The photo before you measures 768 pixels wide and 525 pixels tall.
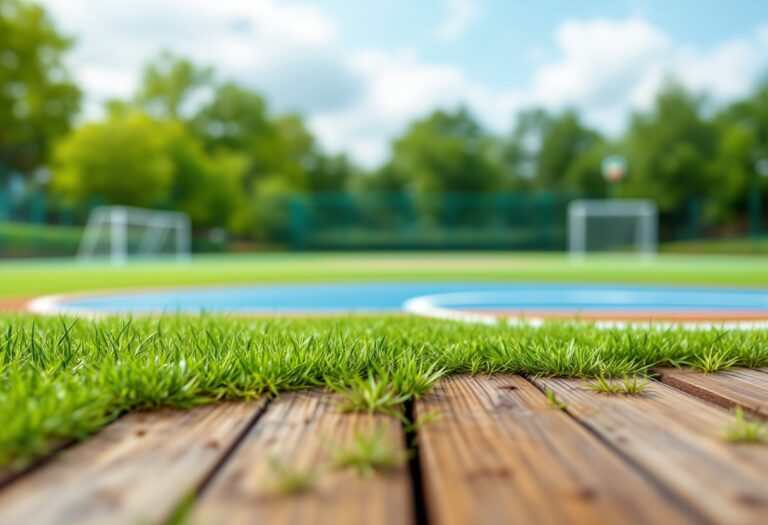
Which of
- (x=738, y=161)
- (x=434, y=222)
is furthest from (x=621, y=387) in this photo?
(x=738, y=161)

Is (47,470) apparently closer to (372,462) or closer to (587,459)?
(372,462)

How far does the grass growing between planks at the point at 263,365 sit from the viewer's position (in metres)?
1.28

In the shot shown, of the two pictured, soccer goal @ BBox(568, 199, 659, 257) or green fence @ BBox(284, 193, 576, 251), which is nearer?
soccer goal @ BBox(568, 199, 659, 257)

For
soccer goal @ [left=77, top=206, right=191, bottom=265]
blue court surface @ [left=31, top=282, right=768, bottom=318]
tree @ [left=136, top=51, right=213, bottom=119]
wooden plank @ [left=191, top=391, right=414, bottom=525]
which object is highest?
tree @ [left=136, top=51, right=213, bottom=119]

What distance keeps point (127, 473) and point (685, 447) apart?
3.56 ft

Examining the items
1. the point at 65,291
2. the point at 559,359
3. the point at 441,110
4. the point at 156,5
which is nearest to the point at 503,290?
the point at 65,291

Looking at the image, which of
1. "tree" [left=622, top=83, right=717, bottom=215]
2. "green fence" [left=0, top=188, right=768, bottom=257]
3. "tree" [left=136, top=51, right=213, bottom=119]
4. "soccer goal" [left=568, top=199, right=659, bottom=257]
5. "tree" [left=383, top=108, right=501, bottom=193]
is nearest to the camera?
"soccer goal" [left=568, top=199, right=659, bottom=257]

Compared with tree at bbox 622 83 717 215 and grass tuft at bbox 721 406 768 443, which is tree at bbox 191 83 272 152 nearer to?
tree at bbox 622 83 717 215

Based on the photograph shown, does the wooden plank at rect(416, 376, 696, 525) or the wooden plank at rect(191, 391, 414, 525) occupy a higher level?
the wooden plank at rect(191, 391, 414, 525)

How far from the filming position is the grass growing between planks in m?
1.28

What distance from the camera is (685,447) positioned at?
1.18 m

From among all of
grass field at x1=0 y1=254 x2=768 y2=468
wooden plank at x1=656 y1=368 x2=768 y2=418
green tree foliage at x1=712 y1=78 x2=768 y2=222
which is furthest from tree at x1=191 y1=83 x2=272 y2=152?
wooden plank at x1=656 y1=368 x2=768 y2=418

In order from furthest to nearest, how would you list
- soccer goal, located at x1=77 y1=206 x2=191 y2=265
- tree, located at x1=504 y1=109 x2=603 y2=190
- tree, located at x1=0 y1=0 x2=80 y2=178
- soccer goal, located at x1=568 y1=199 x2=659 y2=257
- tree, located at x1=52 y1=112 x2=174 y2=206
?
tree, located at x1=504 y1=109 x2=603 y2=190 < tree, located at x1=0 y1=0 x2=80 y2=178 < soccer goal, located at x1=568 y1=199 x2=659 y2=257 < tree, located at x1=52 y1=112 x2=174 y2=206 < soccer goal, located at x1=77 y1=206 x2=191 y2=265

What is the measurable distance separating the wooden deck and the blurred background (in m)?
24.7
